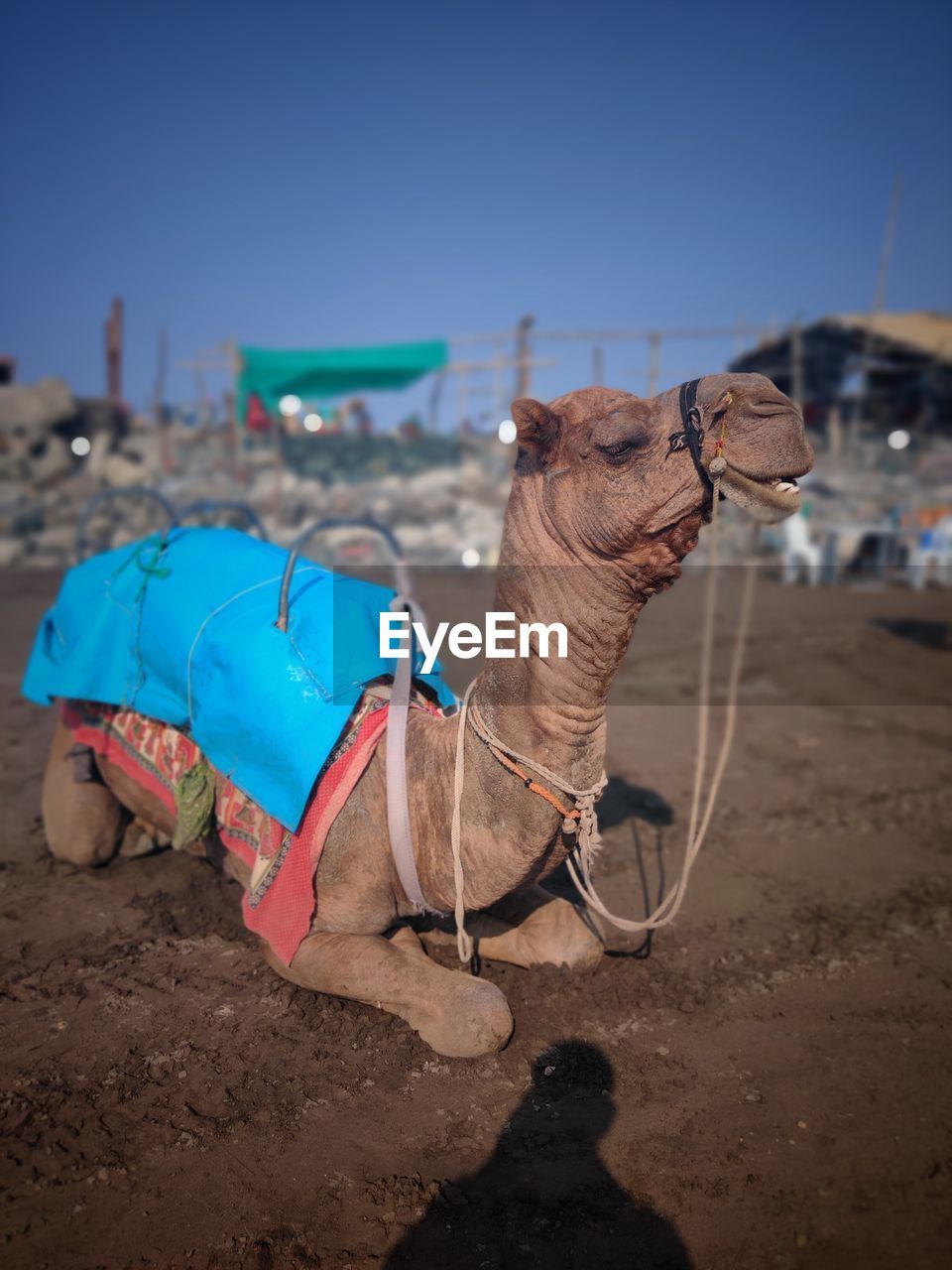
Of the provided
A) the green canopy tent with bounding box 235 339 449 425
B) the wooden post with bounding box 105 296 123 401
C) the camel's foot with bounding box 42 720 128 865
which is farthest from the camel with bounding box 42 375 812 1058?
the wooden post with bounding box 105 296 123 401

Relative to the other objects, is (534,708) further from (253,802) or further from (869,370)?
(869,370)

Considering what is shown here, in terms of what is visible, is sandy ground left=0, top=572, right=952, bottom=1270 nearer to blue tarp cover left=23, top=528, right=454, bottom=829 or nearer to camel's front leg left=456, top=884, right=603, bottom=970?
camel's front leg left=456, top=884, right=603, bottom=970

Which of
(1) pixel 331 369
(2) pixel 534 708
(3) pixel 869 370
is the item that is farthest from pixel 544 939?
(3) pixel 869 370

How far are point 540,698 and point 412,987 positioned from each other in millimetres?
1090

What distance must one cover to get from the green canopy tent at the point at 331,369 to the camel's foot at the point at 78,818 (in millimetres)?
14404

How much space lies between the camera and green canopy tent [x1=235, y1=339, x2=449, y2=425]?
1730cm

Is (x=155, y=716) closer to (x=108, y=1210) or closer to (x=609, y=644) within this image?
(x=108, y=1210)

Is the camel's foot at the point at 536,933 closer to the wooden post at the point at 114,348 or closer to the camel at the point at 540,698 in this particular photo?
the camel at the point at 540,698

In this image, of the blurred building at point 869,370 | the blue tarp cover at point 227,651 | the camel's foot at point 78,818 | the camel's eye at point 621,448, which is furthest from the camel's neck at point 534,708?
the blurred building at point 869,370

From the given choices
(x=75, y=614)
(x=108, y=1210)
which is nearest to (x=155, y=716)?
(x=75, y=614)

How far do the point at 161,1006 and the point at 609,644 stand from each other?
206cm

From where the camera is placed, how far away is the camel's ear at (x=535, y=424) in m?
2.36

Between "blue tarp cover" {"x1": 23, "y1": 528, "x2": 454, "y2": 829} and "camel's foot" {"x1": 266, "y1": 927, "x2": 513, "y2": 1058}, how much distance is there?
0.47m

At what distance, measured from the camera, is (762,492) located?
7.13 feet
